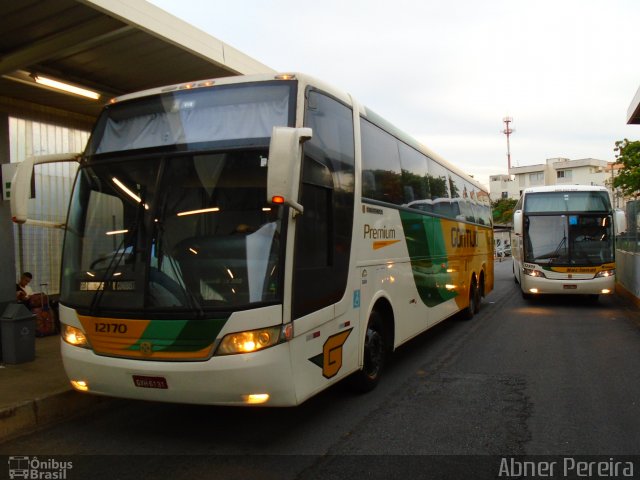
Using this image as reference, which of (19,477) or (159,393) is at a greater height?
(159,393)

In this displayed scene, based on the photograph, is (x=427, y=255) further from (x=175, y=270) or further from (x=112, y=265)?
(x=112, y=265)

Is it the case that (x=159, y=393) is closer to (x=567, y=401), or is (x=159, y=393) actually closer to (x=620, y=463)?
(x=620, y=463)

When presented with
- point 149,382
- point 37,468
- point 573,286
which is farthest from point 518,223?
point 37,468

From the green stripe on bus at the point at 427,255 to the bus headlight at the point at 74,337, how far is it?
4227 millimetres

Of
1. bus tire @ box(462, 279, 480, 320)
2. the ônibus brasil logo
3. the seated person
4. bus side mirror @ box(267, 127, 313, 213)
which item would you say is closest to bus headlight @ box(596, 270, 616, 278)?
bus tire @ box(462, 279, 480, 320)

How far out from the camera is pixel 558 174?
7181 cm

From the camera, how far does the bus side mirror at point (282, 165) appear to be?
382cm

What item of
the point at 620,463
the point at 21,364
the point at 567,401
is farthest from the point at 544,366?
the point at 21,364

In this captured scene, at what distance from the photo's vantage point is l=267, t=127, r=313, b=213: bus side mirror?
3822 millimetres

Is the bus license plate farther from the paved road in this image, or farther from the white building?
the white building

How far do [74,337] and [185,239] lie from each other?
144 centimetres

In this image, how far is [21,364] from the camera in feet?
23.0

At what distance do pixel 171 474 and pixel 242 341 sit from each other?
44.5 inches

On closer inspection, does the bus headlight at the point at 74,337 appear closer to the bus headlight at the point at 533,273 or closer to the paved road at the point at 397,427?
the paved road at the point at 397,427
